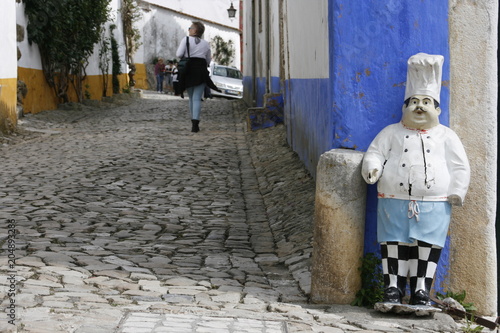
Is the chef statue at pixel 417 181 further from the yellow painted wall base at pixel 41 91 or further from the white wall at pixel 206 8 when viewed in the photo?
the white wall at pixel 206 8

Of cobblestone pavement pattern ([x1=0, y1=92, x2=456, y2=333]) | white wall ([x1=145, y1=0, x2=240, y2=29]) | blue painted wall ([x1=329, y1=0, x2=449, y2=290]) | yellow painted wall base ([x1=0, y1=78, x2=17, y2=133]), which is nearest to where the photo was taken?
cobblestone pavement pattern ([x1=0, y1=92, x2=456, y2=333])

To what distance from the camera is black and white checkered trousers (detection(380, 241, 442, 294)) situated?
439cm

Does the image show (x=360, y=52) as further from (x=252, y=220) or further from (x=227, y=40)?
(x=227, y=40)

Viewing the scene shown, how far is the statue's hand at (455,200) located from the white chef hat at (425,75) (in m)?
0.51

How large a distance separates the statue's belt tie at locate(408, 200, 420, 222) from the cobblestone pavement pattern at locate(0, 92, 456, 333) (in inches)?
21.1

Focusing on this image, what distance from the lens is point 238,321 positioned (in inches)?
157

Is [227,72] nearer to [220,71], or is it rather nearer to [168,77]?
[220,71]

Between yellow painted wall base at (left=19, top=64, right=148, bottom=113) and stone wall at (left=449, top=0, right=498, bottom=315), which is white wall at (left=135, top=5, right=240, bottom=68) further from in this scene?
stone wall at (left=449, top=0, right=498, bottom=315)

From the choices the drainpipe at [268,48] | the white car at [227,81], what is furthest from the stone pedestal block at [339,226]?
the white car at [227,81]

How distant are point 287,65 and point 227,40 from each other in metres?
32.3

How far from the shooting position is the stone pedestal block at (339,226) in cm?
449

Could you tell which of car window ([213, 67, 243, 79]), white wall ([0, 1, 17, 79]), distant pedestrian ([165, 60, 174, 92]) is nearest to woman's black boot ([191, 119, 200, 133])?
white wall ([0, 1, 17, 79])

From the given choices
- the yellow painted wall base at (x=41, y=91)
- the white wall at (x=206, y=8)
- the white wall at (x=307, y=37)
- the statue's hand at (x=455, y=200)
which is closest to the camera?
the statue's hand at (x=455, y=200)

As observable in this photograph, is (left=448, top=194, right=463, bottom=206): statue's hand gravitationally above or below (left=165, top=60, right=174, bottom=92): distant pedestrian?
below
